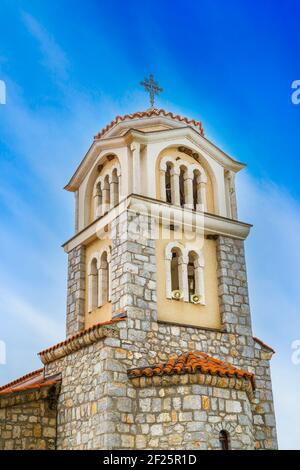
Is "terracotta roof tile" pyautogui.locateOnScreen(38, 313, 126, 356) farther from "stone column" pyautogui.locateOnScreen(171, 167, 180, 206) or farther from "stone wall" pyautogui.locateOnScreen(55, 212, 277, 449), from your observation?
"stone column" pyautogui.locateOnScreen(171, 167, 180, 206)

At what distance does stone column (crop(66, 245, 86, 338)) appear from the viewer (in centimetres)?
1688

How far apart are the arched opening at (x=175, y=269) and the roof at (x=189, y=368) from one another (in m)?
2.59

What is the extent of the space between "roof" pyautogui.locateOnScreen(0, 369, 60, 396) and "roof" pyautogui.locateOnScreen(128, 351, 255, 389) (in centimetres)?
240

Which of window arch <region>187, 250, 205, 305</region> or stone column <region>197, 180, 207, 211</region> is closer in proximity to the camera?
window arch <region>187, 250, 205, 305</region>

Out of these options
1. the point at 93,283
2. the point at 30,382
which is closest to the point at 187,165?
the point at 93,283

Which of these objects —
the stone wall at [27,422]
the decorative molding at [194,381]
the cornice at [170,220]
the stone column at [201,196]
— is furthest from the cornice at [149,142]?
the stone wall at [27,422]

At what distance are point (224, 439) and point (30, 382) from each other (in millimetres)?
6332

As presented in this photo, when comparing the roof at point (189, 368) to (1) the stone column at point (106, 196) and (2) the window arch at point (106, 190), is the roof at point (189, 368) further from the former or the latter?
(1) the stone column at point (106, 196)

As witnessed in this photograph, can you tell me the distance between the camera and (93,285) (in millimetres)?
16953

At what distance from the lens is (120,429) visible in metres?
13.1

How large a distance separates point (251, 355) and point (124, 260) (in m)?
3.88

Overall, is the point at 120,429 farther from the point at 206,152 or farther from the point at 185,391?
the point at 206,152

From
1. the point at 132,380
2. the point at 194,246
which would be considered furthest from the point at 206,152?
the point at 132,380

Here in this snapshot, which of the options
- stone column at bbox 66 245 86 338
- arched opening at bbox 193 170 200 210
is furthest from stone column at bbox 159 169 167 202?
stone column at bbox 66 245 86 338
